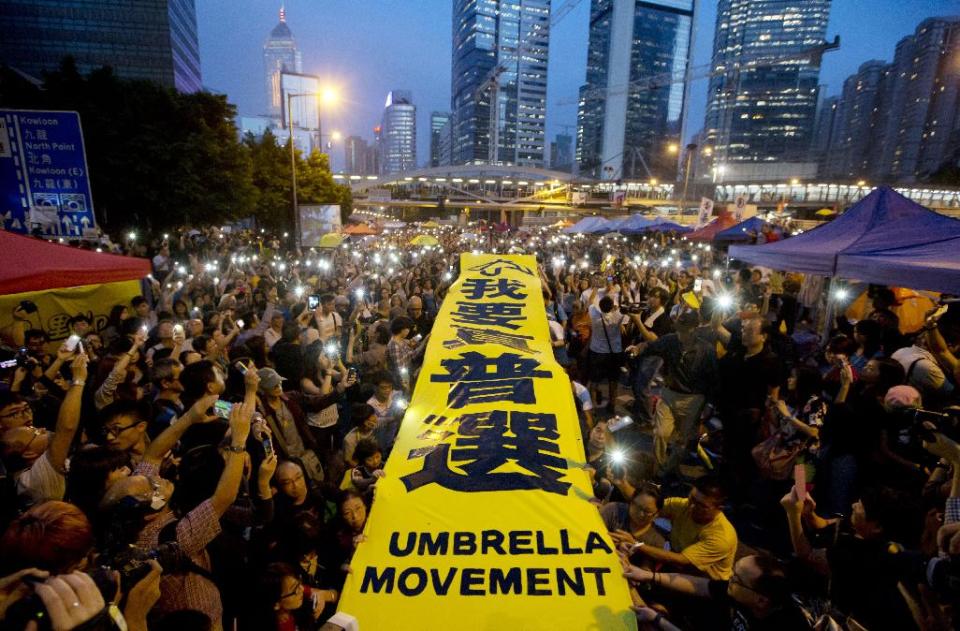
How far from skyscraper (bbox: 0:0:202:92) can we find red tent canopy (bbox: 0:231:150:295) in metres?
67.7

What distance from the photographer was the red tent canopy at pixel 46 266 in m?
5.05

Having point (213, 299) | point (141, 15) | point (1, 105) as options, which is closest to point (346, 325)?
point (213, 299)

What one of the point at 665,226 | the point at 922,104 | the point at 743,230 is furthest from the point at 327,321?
the point at 922,104

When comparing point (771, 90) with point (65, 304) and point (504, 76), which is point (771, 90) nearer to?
point (504, 76)

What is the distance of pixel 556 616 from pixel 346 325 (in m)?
8.60

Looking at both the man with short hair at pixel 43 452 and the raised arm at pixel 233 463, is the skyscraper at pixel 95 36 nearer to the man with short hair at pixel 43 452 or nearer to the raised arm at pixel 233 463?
the man with short hair at pixel 43 452

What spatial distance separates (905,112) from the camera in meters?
124

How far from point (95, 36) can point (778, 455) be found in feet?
285

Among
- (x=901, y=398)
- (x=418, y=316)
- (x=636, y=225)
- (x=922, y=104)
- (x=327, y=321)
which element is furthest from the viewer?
(x=922, y=104)

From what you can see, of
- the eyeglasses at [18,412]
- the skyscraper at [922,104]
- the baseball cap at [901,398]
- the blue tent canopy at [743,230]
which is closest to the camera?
the eyeglasses at [18,412]

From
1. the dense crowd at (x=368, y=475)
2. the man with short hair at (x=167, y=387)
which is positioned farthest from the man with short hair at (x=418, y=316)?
the man with short hair at (x=167, y=387)

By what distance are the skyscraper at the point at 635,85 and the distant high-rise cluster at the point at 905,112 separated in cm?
5267

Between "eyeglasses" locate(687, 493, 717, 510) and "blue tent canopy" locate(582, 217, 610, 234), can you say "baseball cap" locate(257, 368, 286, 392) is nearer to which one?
"eyeglasses" locate(687, 493, 717, 510)

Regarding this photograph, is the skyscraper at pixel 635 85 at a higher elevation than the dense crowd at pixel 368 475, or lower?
higher
